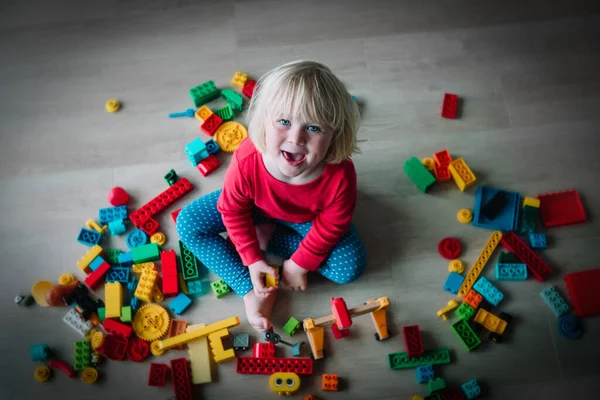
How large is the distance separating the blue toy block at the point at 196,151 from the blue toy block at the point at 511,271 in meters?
0.78

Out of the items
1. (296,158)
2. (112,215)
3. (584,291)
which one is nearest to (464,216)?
(584,291)

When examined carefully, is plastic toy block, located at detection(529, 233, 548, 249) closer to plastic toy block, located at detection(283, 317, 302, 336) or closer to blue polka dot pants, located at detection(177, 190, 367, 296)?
blue polka dot pants, located at detection(177, 190, 367, 296)

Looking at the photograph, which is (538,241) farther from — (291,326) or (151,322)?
(151,322)

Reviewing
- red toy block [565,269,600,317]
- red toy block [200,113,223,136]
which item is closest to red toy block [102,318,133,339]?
red toy block [200,113,223,136]

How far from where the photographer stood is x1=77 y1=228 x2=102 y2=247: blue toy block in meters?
1.19

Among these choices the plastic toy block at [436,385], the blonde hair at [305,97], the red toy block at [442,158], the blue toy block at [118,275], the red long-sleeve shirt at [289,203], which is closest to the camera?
the blonde hair at [305,97]

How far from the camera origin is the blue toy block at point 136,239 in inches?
46.6

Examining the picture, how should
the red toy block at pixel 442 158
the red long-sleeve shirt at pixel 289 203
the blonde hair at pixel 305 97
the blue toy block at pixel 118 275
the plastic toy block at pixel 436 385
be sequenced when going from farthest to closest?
the red toy block at pixel 442 158 → the blue toy block at pixel 118 275 → the plastic toy block at pixel 436 385 → the red long-sleeve shirt at pixel 289 203 → the blonde hair at pixel 305 97

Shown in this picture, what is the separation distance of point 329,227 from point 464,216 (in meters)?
0.40

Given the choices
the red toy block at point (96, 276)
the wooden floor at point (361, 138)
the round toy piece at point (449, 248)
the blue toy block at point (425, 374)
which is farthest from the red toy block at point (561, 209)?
the red toy block at point (96, 276)

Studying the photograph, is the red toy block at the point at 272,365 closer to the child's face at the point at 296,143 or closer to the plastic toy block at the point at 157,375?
the plastic toy block at the point at 157,375

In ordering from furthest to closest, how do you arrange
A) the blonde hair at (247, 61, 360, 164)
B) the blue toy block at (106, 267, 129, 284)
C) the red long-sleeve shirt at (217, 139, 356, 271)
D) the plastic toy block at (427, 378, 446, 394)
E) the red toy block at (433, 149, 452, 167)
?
1. the red toy block at (433, 149, 452, 167)
2. the blue toy block at (106, 267, 129, 284)
3. the plastic toy block at (427, 378, 446, 394)
4. the red long-sleeve shirt at (217, 139, 356, 271)
5. the blonde hair at (247, 61, 360, 164)

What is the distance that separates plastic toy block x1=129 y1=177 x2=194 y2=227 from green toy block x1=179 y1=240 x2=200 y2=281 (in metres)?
0.12

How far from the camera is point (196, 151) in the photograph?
4.05ft
